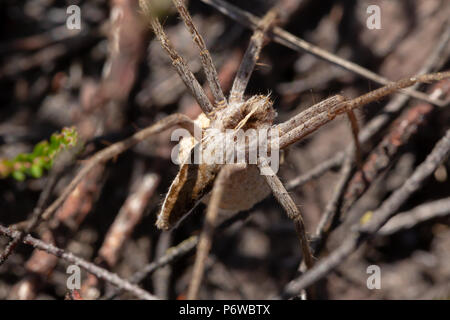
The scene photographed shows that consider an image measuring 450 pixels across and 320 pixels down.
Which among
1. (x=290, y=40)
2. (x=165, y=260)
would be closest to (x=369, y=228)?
(x=165, y=260)

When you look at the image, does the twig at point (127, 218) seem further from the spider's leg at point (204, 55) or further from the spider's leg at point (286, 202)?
the spider's leg at point (286, 202)

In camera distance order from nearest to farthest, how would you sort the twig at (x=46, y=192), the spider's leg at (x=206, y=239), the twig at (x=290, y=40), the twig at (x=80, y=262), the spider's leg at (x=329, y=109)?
the spider's leg at (x=206, y=239), the twig at (x=46, y=192), the twig at (x=80, y=262), the spider's leg at (x=329, y=109), the twig at (x=290, y=40)

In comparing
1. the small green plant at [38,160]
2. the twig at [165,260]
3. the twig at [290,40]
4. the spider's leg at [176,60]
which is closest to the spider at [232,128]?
the spider's leg at [176,60]

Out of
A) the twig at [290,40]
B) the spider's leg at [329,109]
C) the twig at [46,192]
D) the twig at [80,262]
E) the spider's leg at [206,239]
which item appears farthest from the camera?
the twig at [290,40]

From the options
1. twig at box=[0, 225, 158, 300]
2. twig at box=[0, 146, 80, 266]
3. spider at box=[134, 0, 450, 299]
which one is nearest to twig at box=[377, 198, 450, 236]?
spider at box=[134, 0, 450, 299]
